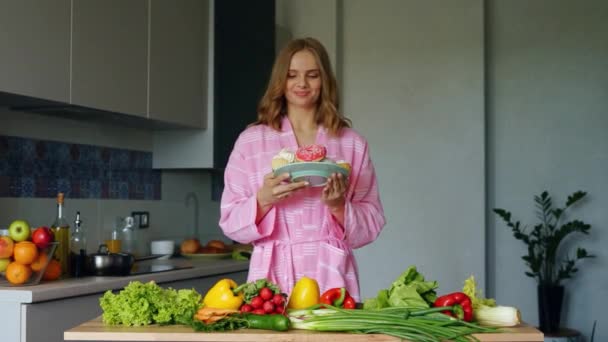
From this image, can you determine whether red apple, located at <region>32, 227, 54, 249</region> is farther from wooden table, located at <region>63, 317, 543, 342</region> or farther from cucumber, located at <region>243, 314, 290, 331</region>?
cucumber, located at <region>243, 314, 290, 331</region>

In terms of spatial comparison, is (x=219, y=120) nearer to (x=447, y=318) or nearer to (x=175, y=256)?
(x=175, y=256)

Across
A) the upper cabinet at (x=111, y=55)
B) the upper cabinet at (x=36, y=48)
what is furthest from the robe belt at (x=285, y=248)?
the upper cabinet at (x=111, y=55)

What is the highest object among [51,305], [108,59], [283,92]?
[108,59]

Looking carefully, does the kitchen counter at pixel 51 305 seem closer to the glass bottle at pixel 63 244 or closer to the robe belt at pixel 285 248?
the glass bottle at pixel 63 244

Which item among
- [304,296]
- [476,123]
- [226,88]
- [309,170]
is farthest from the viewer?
[476,123]

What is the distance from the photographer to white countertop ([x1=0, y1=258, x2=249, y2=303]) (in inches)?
94.1

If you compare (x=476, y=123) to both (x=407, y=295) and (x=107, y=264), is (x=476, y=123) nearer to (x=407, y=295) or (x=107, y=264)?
(x=107, y=264)

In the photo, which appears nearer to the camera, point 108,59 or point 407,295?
point 407,295

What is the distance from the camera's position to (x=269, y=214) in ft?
7.27

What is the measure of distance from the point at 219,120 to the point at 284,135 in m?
1.87

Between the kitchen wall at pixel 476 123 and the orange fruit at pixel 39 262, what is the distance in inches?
106

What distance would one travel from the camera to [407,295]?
5.78ft

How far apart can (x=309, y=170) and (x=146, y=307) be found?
0.56m

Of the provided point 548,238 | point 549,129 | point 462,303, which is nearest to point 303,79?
point 462,303
